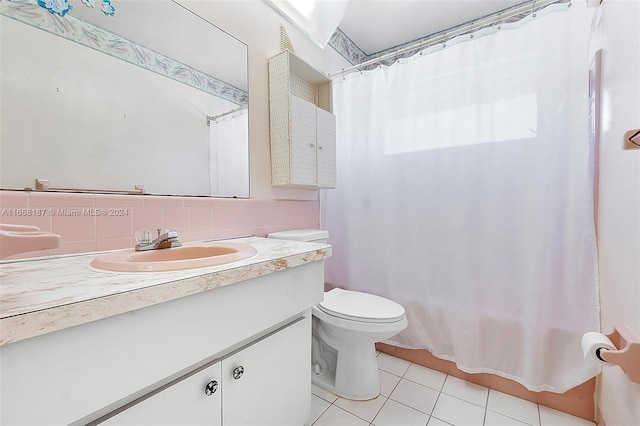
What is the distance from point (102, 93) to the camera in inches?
35.3

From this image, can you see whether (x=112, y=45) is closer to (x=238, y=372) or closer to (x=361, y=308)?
(x=238, y=372)

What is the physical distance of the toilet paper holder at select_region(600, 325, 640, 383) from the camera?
2.49 feet

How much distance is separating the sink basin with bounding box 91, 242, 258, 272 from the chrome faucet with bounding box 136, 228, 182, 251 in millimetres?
17

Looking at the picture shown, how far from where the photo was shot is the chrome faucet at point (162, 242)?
0.89 m

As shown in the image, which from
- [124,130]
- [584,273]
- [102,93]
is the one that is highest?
[102,93]

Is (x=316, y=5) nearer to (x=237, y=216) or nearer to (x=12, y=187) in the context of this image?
(x=237, y=216)

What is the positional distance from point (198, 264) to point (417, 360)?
5.06 feet

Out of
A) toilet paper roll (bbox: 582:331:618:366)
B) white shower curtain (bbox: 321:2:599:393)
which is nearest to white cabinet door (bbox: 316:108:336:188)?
white shower curtain (bbox: 321:2:599:393)

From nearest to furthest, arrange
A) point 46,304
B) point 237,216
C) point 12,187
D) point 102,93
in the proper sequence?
1. point 46,304
2. point 12,187
3. point 102,93
4. point 237,216

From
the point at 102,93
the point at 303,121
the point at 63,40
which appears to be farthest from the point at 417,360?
the point at 63,40

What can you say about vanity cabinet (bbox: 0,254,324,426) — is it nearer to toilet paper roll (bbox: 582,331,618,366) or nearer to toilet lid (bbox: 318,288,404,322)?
toilet lid (bbox: 318,288,404,322)

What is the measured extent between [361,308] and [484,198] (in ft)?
2.79

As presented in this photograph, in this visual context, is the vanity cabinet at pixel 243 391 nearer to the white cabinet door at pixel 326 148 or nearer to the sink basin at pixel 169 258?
the sink basin at pixel 169 258

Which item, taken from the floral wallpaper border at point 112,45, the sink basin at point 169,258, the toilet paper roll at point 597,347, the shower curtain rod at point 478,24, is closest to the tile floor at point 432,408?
the toilet paper roll at point 597,347
